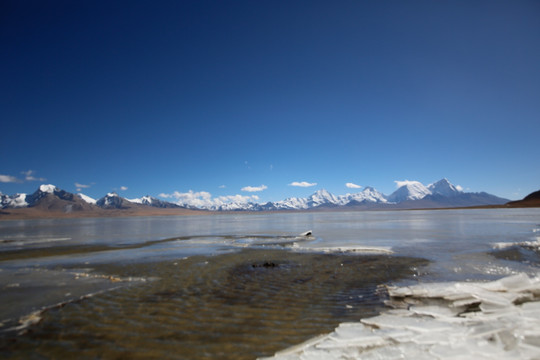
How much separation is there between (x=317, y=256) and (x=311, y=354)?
12516mm

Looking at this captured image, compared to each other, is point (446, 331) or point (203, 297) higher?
point (446, 331)

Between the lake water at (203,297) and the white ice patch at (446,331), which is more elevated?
the white ice patch at (446,331)

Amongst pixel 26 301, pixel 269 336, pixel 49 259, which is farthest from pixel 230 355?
pixel 49 259

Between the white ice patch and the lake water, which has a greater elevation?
the white ice patch

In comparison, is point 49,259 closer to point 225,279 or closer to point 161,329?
point 225,279

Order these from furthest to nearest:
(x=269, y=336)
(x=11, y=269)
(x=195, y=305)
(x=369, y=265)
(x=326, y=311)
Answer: (x=11, y=269) < (x=369, y=265) < (x=195, y=305) < (x=326, y=311) < (x=269, y=336)

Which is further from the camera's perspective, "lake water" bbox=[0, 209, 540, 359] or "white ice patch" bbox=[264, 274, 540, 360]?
"lake water" bbox=[0, 209, 540, 359]

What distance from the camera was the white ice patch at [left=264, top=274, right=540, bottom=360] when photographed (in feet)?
15.9

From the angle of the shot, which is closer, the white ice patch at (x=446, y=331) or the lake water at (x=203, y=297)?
the white ice patch at (x=446, y=331)

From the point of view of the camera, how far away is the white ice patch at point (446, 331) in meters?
4.85

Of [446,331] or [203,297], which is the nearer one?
[446,331]

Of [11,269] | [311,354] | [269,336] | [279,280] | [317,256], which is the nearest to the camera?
[311,354]

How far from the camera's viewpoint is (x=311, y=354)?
520 cm

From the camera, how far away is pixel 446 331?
5.72 m
